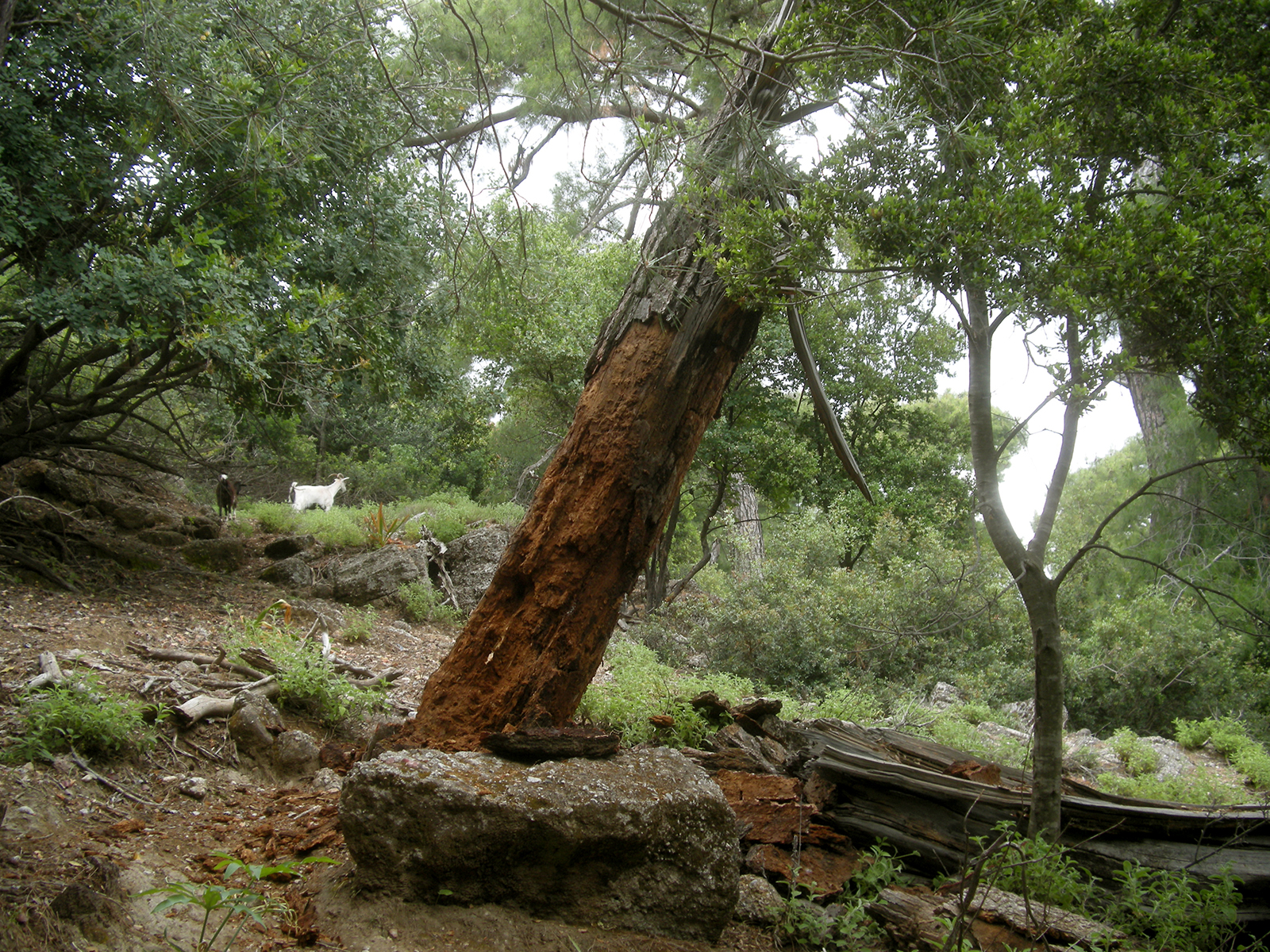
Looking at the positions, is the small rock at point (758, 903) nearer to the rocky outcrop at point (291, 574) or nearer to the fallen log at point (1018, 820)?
the fallen log at point (1018, 820)

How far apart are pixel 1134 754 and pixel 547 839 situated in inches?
Answer: 278

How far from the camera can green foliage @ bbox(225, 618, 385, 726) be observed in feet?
15.1

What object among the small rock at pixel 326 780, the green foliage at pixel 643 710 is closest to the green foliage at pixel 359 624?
the green foliage at pixel 643 710

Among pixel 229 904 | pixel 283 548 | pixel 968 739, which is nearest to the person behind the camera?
pixel 229 904

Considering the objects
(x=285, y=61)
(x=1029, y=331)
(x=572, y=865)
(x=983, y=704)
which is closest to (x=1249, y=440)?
(x=1029, y=331)

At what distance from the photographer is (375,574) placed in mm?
8633

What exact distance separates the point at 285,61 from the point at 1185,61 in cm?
510

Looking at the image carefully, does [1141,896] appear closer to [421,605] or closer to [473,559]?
[421,605]

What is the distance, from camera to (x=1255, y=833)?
340cm

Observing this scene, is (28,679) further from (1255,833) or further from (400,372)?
(1255,833)

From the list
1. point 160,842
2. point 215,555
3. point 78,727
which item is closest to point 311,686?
point 78,727

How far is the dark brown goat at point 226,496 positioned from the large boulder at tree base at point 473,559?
9.84ft

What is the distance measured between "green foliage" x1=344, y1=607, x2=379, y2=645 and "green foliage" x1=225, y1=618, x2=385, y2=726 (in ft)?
6.56

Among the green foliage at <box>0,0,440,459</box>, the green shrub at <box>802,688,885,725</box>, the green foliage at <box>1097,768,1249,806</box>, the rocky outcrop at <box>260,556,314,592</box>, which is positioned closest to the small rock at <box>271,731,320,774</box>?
the green foliage at <box>0,0,440,459</box>
